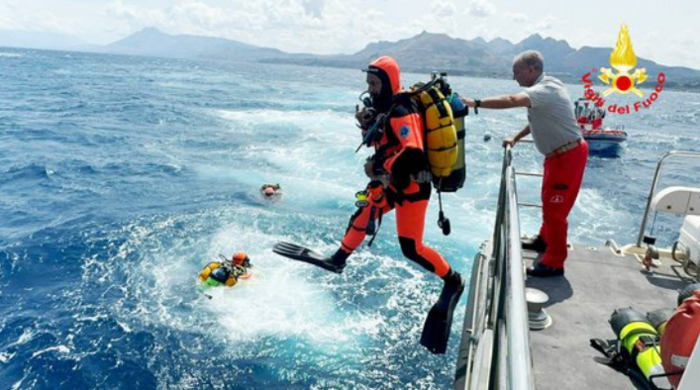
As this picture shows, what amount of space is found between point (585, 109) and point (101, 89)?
166ft

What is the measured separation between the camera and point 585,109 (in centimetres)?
3578

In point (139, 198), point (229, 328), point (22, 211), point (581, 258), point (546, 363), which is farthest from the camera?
point (139, 198)

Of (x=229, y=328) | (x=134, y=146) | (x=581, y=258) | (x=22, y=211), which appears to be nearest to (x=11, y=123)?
(x=134, y=146)

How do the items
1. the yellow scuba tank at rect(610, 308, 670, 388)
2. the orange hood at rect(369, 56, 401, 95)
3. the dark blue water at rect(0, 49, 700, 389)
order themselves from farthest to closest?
1. the dark blue water at rect(0, 49, 700, 389)
2. the orange hood at rect(369, 56, 401, 95)
3. the yellow scuba tank at rect(610, 308, 670, 388)

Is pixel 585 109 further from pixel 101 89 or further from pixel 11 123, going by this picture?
Result: pixel 101 89

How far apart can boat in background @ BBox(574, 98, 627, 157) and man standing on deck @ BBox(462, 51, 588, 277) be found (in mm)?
33160

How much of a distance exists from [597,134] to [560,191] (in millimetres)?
34731

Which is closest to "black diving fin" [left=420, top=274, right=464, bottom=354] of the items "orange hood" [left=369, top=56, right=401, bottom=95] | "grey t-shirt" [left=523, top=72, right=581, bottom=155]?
"grey t-shirt" [left=523, top=72, right=581, bottom=155]

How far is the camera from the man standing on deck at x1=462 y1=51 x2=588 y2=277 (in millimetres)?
4625

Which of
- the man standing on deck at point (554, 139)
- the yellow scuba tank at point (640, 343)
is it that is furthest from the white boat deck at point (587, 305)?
the man standing on deck at point (554, 139)

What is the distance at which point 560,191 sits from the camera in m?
4.89

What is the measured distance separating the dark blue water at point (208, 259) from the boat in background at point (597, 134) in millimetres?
5421

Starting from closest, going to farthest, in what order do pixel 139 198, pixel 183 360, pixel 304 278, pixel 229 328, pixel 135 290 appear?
pixel 183 360
pixel 229 328
pixel 135 290
pixel 304 278
pixel 139 198

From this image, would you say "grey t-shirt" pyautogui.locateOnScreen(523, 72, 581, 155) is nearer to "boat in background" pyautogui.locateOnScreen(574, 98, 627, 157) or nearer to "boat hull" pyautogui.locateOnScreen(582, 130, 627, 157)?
"boat in background" pyautogui.locateOnScreen(574, 98, 627, 157)
